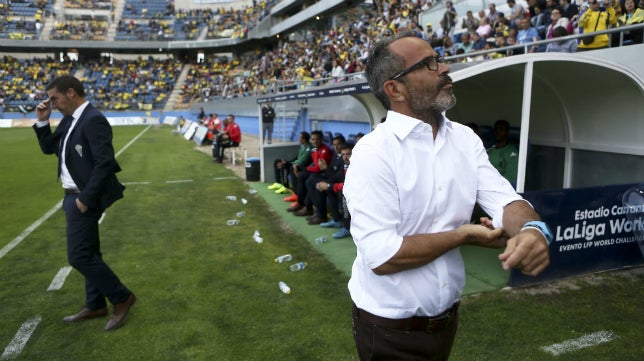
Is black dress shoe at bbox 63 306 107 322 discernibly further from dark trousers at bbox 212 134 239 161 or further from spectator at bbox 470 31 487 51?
dark trousers at bbox 212 134 239 161

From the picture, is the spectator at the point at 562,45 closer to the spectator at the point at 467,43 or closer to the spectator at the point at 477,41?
the spectator at the point at 477,41

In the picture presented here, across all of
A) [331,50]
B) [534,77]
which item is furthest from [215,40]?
[534,77]

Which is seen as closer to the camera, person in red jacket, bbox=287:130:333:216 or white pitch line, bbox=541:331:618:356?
white pitch line, bbox=541:331:618:356

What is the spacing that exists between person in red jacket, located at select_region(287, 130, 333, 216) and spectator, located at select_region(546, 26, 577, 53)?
448 centimetres

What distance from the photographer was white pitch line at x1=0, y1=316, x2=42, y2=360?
13.3 feet

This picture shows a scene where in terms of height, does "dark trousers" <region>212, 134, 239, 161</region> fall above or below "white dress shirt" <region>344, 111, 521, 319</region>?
below

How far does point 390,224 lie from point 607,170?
21.6 feet

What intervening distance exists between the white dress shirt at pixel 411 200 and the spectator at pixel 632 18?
7.35 m

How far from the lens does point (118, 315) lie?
14.9ft

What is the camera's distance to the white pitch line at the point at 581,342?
3.89m

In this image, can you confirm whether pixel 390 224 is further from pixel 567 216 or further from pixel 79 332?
pixel 567 216

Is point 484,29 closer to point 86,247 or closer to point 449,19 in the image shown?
point 449,19

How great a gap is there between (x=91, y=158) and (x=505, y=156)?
5.90m

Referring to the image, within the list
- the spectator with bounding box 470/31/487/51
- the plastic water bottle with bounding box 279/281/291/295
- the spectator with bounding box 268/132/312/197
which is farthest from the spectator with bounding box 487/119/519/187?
the spectator with bounding box 470/31/487/51
